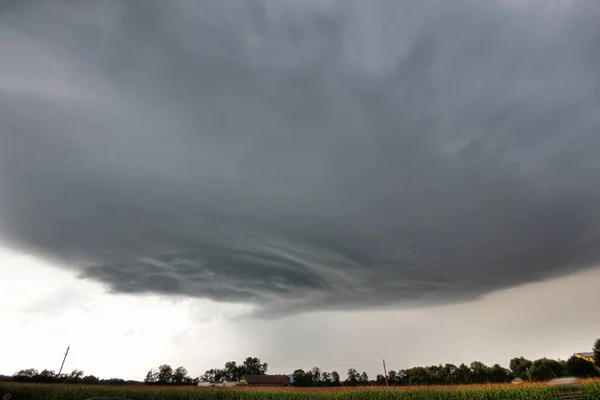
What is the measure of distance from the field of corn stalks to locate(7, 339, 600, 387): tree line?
23.3m

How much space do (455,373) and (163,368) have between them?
114945 mm

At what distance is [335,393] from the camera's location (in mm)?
33906

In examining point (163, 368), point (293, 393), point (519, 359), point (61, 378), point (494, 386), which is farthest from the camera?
point (163, 368)

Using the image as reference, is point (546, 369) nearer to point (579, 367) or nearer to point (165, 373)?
point (579, 367)

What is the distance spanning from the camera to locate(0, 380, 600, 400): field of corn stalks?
29.5 metres

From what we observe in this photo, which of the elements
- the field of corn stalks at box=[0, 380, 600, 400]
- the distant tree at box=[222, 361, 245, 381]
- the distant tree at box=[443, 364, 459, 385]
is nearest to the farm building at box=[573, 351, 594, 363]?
the distant tree at box=[443, 364, 459, 385]

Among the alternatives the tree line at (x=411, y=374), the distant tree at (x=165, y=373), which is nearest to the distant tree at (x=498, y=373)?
the tree line at (x=411, y=374)

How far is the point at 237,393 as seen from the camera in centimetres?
3612

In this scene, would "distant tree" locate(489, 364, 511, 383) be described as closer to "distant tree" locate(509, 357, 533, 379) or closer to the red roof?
"distant tree" locate(509, 357, 533, 379)

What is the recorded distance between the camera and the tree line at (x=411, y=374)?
3002 inches

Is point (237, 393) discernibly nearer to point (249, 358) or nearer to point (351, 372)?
point (351, 372)

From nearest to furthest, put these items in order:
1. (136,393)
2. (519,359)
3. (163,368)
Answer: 1. (136,393)
2. (519,359)
3. (163,368)

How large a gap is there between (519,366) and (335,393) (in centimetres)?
10679

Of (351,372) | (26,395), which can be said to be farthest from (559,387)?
(351,372)
